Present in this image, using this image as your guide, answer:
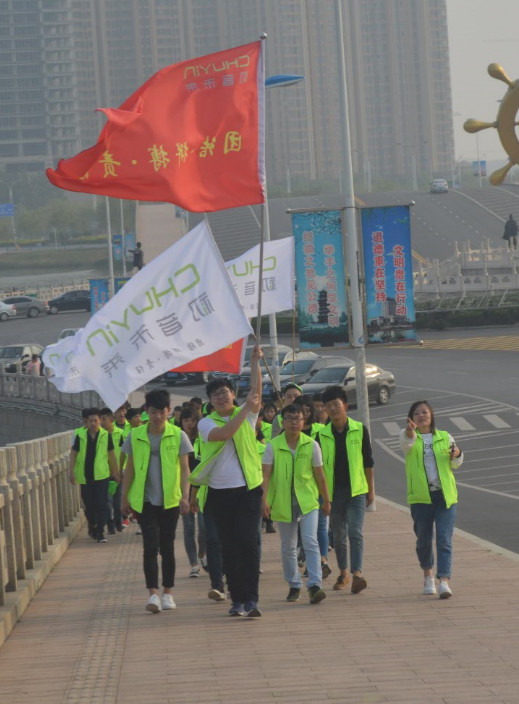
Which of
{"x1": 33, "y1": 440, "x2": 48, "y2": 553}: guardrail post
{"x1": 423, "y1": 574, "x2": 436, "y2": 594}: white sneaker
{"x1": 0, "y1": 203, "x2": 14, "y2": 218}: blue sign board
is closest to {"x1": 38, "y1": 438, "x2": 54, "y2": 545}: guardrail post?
{"x1": 33, "y1": 440, "x2": 48, "y2": 553}: guardrail post

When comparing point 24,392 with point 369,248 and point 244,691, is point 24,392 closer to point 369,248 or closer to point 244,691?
point 369,248

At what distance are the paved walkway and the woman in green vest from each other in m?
0.38

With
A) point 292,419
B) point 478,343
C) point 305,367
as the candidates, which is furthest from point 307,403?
point 478,343

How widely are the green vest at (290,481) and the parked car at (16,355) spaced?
41.2m

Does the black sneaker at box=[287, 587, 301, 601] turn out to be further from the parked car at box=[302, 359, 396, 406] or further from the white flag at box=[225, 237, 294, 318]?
the parked car at box=[302, 359, 396, 406]

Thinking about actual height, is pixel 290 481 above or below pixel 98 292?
below

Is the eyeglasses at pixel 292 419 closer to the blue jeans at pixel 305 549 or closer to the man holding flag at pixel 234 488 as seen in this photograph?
the man holding flag at pixel 234 488

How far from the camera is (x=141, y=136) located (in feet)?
36.6

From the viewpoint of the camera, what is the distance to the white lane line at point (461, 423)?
31712 mm

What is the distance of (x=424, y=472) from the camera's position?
10531 millimetres

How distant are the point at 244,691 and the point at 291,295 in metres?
12.1

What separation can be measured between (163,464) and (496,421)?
23145 millimetres

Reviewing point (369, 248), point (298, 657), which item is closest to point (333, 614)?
point (298, 657)

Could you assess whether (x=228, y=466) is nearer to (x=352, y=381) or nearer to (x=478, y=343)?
(x=352, y=381)
